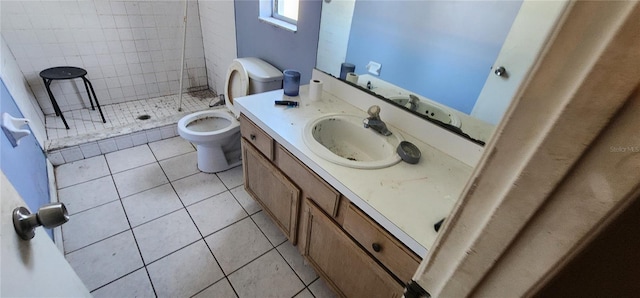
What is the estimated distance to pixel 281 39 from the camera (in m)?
1.82

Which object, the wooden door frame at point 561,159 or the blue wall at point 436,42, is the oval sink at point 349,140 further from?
the wooden door frame at point 561,159

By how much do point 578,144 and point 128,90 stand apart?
131 inches

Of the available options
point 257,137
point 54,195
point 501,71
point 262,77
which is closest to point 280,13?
point 262,77

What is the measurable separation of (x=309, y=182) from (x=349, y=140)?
339 millimetres

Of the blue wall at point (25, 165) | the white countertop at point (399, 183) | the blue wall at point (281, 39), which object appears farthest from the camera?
the blue wall at point (281, 39)

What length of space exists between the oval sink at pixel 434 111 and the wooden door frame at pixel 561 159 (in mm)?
844

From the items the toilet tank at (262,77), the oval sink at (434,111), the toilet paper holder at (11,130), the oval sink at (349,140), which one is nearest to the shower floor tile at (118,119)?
the toilet paper holder at (11,130)

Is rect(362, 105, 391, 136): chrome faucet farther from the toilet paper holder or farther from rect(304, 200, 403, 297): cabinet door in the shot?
the toilet paper holder

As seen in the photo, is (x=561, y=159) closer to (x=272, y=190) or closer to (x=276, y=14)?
(x=272, y=190)

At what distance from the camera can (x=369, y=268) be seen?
0.95 meters

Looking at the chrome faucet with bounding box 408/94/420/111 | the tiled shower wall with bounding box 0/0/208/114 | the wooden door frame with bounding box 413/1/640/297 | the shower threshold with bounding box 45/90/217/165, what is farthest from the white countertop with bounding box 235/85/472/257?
the tiled shower wall with bounding box 0/0/208/114

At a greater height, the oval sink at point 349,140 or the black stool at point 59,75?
the oval sink at point 349,140

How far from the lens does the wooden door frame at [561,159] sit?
0.65 feet

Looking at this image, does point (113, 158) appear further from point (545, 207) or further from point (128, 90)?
point (545, 207)
